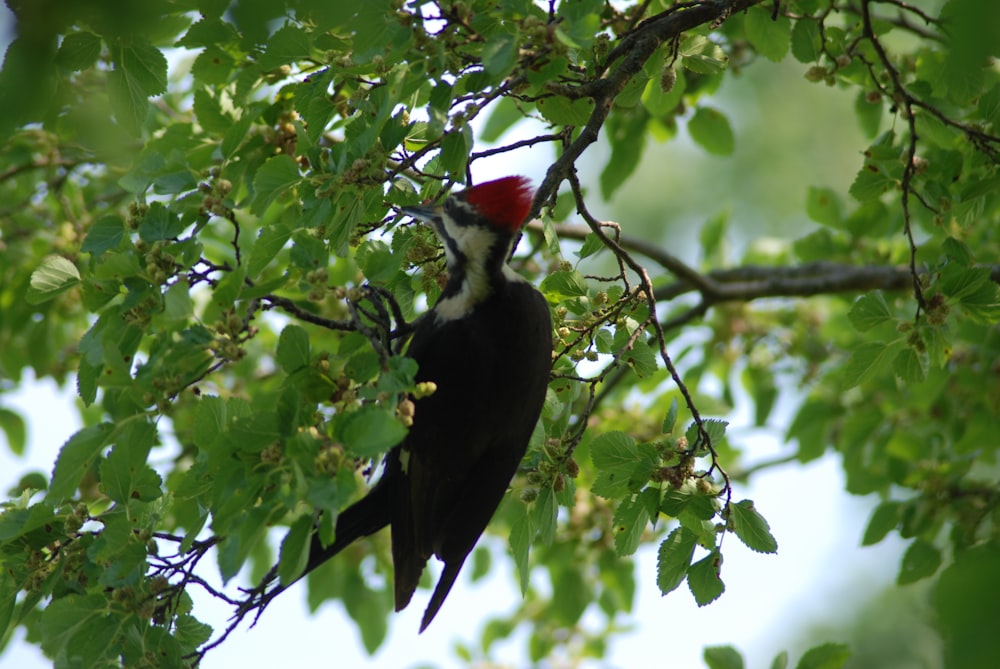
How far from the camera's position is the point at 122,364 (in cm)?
195

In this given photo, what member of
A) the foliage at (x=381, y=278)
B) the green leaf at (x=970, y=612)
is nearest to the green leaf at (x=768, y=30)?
the foliage at (x=381, y=278)

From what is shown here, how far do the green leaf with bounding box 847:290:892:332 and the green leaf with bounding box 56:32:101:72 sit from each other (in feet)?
7.11

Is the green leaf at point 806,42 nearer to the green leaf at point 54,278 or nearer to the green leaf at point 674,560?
the green leaf at point 674,560

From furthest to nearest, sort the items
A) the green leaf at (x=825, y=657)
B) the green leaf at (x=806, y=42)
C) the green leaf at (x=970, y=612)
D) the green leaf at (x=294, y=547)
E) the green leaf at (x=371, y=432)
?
the green leaf at (x=806, y=42), the green leaf at (x=825, y=657), the green leaf at (x=294, y=547), the green leaf at (x=371, y=432), the green leaf at (x=970, y=612)

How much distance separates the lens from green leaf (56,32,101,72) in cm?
238

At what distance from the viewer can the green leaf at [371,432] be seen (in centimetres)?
171

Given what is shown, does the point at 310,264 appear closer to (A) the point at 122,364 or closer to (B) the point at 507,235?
(A) the point at 122,364

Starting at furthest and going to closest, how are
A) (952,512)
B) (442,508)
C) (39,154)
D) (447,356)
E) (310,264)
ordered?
(39,154) → (952,512) → (442,508) → (447,356) → (310,264)

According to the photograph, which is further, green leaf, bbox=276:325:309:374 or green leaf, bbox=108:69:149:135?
green leaf, bbox=108:69:149:135

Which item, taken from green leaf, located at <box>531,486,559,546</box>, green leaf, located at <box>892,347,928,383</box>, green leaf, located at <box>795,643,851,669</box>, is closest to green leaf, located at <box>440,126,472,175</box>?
green leaf, located at <box>531,486,559,546</box>

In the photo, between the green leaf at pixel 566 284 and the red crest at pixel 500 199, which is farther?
the red crest at pixel 500 199

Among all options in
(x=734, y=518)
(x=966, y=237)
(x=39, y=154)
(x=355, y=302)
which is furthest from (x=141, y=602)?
(x=966, y=237)

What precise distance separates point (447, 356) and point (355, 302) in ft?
2.28

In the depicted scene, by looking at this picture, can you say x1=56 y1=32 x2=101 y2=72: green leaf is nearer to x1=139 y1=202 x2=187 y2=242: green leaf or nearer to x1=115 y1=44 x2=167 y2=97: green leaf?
x1=115 y1=44 x2=167 y2=97: green leaf
